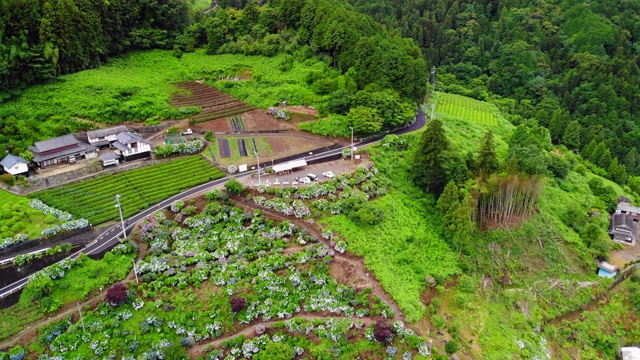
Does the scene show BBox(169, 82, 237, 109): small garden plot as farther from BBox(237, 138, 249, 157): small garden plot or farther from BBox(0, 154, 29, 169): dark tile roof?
BBox(0, 154, 29, 169): dark tile roof

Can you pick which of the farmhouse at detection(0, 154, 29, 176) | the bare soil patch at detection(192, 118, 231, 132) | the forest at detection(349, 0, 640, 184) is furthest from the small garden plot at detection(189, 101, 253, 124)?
the forest at detection(349, 0, 640, 184)

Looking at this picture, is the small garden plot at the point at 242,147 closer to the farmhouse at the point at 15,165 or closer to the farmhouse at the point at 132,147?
the farmhouse at the point at 132,147

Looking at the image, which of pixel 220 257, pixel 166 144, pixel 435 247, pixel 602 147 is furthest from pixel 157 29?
pixel 602 147

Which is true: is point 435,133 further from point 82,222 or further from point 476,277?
point 82,222

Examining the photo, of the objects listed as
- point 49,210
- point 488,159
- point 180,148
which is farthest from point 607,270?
point 49,210

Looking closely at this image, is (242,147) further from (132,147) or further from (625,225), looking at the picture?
(625,225)

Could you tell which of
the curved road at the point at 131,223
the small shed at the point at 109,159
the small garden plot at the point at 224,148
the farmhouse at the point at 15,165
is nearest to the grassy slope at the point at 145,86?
the small shed at the point at 109,159
